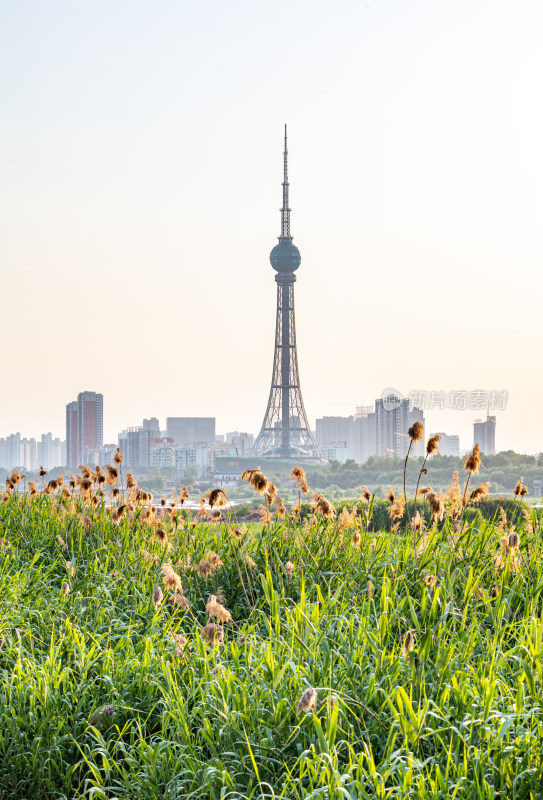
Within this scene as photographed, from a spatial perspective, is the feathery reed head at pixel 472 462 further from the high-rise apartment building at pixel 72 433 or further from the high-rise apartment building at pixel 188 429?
the high-rise apartment building at pixel 188 429

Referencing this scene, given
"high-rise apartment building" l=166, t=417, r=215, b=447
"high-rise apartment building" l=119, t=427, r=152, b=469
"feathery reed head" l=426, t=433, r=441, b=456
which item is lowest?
"high-rise apartment building" l=119, t=427, r=152, b=469

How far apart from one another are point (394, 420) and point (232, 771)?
78.3 m

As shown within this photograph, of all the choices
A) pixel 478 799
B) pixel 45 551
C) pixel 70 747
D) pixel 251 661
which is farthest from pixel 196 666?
pixel 45 551

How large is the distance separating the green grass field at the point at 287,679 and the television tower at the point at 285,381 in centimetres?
7541

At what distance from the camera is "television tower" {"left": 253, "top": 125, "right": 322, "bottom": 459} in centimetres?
8125

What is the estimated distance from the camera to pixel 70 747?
3.57 meters

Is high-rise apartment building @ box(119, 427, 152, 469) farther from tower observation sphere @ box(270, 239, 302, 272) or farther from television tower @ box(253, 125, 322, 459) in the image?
tower observation sphere @ box(270, 239, 302, 272)

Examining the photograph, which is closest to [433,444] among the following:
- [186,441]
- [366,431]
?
[366,431]

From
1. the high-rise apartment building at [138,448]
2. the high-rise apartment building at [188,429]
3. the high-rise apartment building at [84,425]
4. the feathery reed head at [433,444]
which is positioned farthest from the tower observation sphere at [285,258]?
the feathery reed head at [433,444]

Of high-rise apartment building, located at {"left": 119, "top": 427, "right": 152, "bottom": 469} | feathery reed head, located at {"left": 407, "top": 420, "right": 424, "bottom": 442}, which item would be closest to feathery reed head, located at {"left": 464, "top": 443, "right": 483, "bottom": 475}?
feathery reed head, located at {"left": 407, "top": 420, "right": 424, "bottom": 442}

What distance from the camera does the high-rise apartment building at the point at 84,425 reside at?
270 feet

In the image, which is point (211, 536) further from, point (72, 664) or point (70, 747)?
point (70, 747)

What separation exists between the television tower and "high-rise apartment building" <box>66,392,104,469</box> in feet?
59.8

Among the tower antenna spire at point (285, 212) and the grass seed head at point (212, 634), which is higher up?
the tower antenna spire at point (285, 212)
